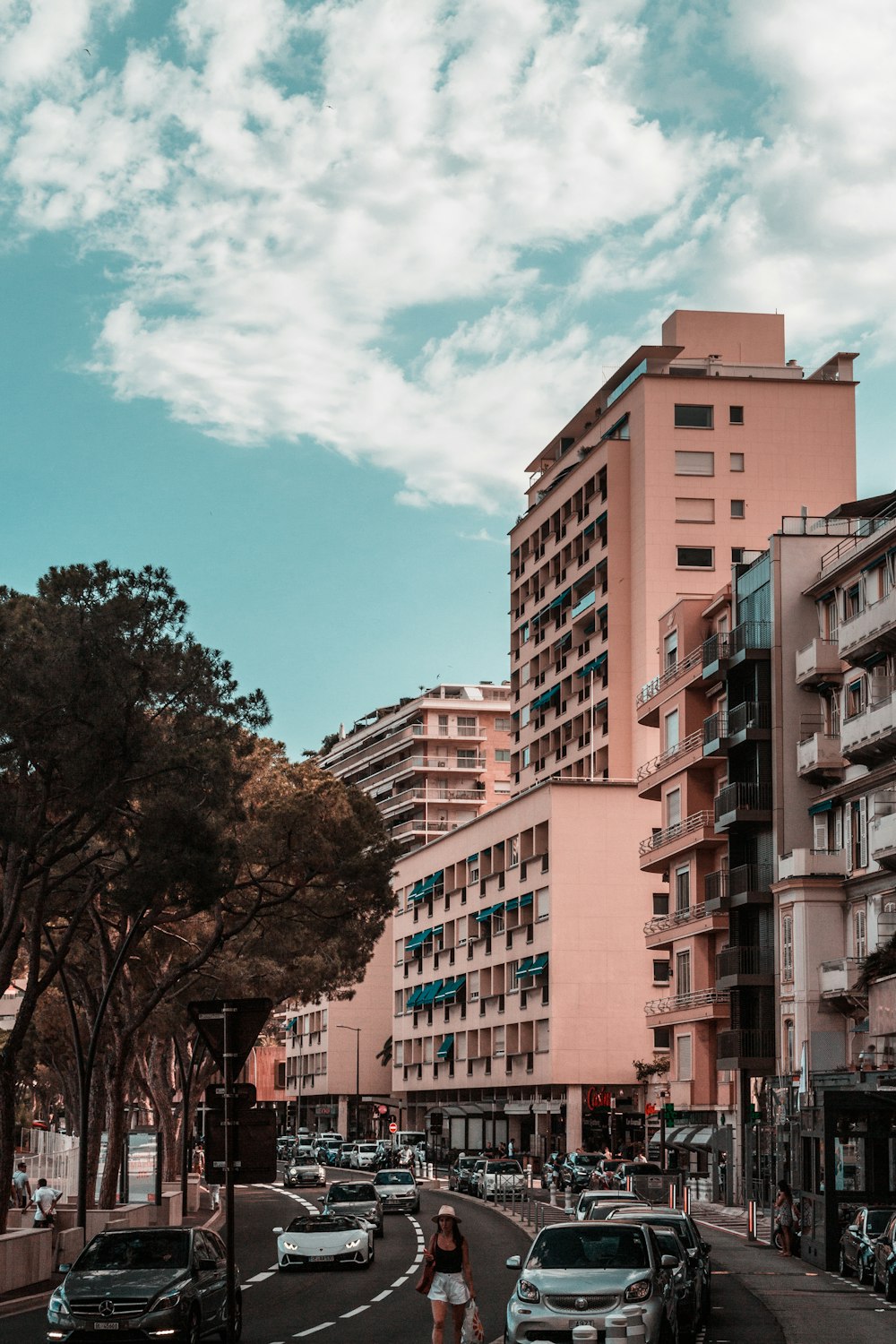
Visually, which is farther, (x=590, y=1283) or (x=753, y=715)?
(x=753, y=715)

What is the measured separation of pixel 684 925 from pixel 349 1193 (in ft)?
75.5

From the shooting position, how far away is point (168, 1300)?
61.2ft

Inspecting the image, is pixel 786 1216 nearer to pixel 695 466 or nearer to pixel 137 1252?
pixel 137 1252

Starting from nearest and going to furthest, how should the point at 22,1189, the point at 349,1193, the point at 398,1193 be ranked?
the point at 349,1193
the point at 22,1189
the point at 398,1193

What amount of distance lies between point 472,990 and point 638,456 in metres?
31.9

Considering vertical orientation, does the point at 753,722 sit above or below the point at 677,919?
above

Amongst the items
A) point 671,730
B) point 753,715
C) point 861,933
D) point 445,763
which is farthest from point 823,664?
point 445,763

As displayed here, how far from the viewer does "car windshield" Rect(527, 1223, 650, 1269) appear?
1820cm

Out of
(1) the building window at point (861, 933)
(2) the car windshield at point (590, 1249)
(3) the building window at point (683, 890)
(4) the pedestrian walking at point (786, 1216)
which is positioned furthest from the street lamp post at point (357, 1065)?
(2) the car windshield at point (590, 1249)

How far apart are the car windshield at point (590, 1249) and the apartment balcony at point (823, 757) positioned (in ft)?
114

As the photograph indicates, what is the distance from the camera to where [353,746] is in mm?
157625

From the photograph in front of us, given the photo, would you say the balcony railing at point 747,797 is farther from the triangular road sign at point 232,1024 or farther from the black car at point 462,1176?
the triangular road sign at point 232,1024

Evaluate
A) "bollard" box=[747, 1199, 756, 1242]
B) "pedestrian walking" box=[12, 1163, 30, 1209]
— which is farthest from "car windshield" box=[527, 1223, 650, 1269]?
"pedestrian walking" box=[12, 1163, 30, 1209]

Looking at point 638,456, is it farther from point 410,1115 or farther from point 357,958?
point 410,1115
